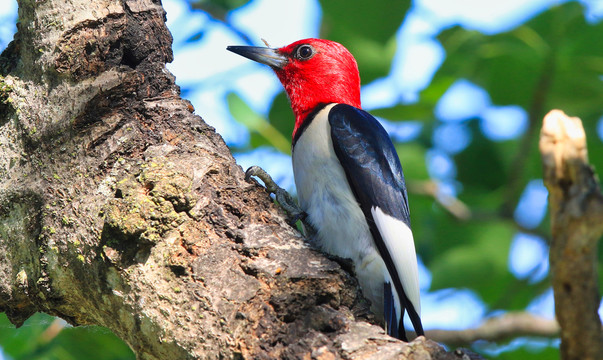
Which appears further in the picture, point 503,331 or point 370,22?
point 503,331

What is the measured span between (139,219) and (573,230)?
142 centimetres

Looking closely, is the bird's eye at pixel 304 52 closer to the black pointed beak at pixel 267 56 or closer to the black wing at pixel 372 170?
the black pointed beak at pixel 267 56

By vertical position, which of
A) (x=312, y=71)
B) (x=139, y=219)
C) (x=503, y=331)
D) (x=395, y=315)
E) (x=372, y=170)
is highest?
(x=312, y=71)

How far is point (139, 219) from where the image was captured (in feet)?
7.26

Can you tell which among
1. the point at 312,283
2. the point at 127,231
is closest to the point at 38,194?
the point at 127,231

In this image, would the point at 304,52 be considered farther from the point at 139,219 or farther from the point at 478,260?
the point at 139,219

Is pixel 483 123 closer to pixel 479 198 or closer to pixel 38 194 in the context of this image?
pixel 479 198

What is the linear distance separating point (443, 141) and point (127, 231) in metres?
3.63

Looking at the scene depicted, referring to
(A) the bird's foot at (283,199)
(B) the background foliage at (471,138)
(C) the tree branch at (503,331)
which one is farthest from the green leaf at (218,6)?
(C) the tree branch at (503,331)

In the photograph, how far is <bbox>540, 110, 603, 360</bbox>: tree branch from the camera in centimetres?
133

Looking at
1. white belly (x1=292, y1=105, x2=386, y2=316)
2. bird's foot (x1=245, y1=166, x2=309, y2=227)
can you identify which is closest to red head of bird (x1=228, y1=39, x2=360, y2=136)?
white belly (x1=292, y1=105, x2=386, y2=316)

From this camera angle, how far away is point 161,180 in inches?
90.7

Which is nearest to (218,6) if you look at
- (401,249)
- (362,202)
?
(362,202)

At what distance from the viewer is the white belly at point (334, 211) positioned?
316cm
